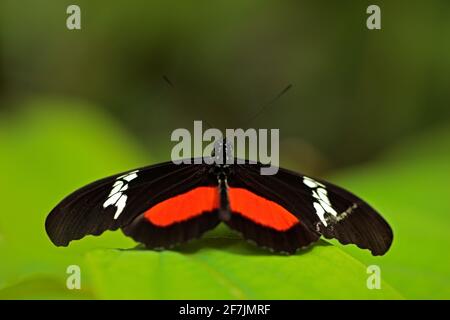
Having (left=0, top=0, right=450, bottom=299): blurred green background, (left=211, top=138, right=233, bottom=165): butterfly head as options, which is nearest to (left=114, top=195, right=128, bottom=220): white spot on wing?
(left=211, top=138, right=233, bottom=165): butterfly head

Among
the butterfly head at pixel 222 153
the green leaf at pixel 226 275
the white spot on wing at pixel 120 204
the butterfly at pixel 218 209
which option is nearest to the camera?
the green leaf at pixel 226 275

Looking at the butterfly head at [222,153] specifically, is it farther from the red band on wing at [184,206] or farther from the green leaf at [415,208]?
the green leaf at [415,208]

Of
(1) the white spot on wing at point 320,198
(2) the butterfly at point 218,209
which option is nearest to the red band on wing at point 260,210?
(2) the butterfly at point 218,209

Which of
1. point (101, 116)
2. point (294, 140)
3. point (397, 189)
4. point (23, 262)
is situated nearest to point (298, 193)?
point (23, 262)

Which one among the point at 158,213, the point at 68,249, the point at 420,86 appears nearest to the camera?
the point at 158,213

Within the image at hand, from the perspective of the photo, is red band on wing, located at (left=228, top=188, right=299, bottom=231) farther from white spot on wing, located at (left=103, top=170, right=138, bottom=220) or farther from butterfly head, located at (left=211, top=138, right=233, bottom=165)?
white spot on wing, located at (left=103, top=170, right=138, bottom=220)

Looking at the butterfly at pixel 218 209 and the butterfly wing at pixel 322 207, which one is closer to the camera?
the butterfly at pixel 218 209

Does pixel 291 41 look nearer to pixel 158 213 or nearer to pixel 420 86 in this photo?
pixel 420 86

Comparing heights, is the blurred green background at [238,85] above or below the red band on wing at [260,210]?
above
